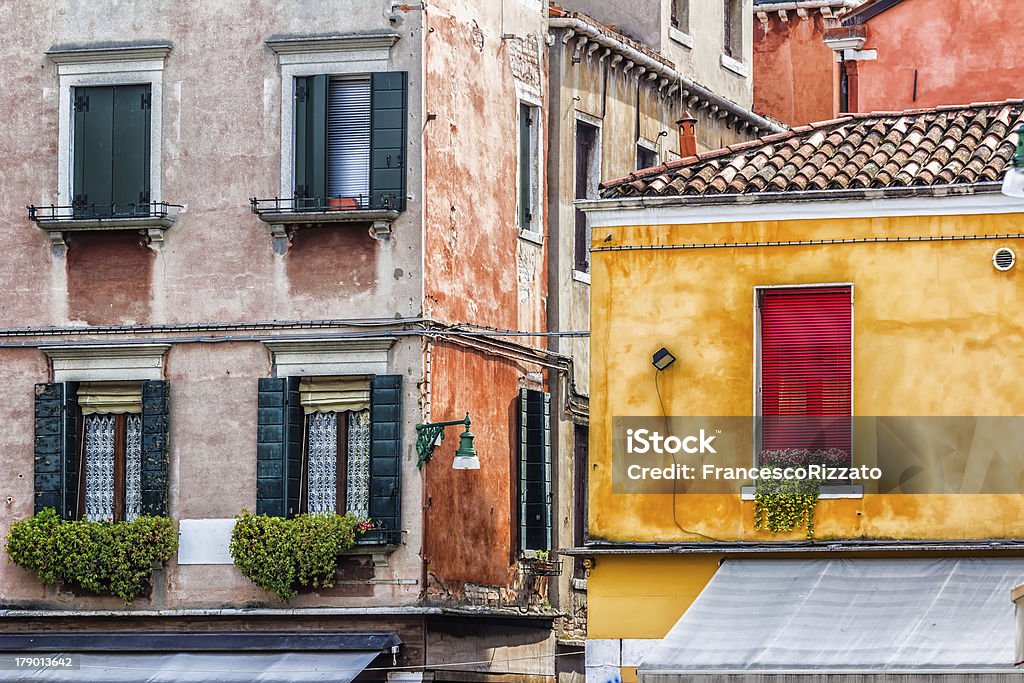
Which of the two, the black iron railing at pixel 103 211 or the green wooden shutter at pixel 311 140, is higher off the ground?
the green wooden shutter at pixel 311 140

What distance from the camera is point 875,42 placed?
26.3 metres

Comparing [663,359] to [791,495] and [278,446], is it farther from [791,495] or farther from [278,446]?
[278,446]

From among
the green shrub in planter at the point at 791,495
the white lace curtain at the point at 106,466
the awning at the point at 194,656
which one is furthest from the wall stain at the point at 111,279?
the green shrub in planter at the point at 791,495

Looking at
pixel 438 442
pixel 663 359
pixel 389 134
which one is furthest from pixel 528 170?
pixel 663 359

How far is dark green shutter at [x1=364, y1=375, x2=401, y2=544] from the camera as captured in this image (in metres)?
24.8

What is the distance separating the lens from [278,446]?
25.2 metres

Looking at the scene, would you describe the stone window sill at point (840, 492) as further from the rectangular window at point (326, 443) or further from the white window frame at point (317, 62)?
the white window frame at point (317, 62)

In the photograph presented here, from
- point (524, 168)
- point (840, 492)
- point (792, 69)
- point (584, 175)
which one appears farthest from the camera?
point (792, 69)

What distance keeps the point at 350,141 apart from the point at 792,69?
13.2 meters

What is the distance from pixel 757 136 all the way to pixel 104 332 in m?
12.1

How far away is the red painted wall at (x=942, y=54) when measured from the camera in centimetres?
2583

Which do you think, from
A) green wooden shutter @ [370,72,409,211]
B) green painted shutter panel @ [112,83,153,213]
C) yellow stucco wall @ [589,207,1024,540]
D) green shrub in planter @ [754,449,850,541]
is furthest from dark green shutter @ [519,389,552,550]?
green shrub in planter @ [754,449,850,541]

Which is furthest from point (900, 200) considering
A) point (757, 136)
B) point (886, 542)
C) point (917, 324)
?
point (757, 136)

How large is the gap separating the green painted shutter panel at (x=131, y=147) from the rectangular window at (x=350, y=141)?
1.70m
